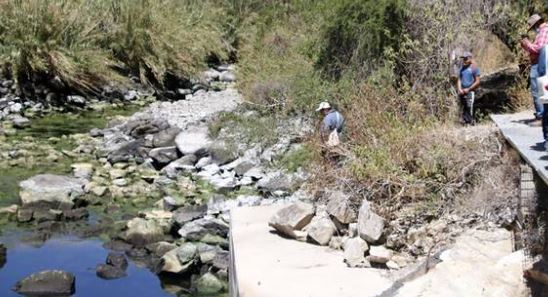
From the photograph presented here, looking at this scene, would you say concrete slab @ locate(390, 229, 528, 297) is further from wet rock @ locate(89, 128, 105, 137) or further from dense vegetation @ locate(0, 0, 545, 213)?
wet rock @ locate(89, 128, 105, 137)

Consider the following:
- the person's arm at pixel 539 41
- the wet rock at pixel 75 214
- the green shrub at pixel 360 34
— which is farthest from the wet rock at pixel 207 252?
→ the green shrub at pixel 360 34

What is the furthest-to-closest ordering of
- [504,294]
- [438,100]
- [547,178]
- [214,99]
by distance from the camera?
[214,99], [438,100], [504,294], [547,178]

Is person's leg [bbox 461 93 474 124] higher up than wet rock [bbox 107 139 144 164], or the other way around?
person's leg [bbox 461 93 474 124]

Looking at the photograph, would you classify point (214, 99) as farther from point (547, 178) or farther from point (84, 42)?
point (547, 178)

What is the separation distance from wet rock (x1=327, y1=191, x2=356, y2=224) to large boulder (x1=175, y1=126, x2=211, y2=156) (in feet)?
23.0

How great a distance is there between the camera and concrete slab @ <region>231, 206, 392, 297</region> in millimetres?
7820

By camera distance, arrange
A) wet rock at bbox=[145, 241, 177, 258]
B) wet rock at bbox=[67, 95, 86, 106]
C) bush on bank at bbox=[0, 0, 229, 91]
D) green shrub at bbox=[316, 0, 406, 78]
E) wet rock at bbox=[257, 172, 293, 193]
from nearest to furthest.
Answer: wet rock at bbox=[145, 241, 177, 258] < wet rock at bbox=[257, 172, 293, 193] < green shrub at bbox=[316, 0, 406, 78] < bush on bank at bbox=[0, 0, 229, 91] < wet rock at bbox=[67, 95, 86, 106]

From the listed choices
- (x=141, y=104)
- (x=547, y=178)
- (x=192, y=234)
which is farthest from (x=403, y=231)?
(x=141, y=104)

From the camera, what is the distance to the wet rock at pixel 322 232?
9172 mm

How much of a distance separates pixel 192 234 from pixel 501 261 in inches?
214

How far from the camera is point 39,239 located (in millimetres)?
11594

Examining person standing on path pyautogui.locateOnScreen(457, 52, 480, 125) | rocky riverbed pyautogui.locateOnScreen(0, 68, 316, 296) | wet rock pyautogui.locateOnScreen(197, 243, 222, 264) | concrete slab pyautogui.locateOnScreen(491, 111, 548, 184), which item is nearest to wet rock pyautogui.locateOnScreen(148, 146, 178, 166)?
rocky riverbed pyautogui.locateOnScreen(0, 68, 316, 296)

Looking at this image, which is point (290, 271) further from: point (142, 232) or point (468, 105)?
point (468, 105)

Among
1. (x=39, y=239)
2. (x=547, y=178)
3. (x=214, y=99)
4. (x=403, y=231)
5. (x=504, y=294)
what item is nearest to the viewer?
(x=547, y=178)
